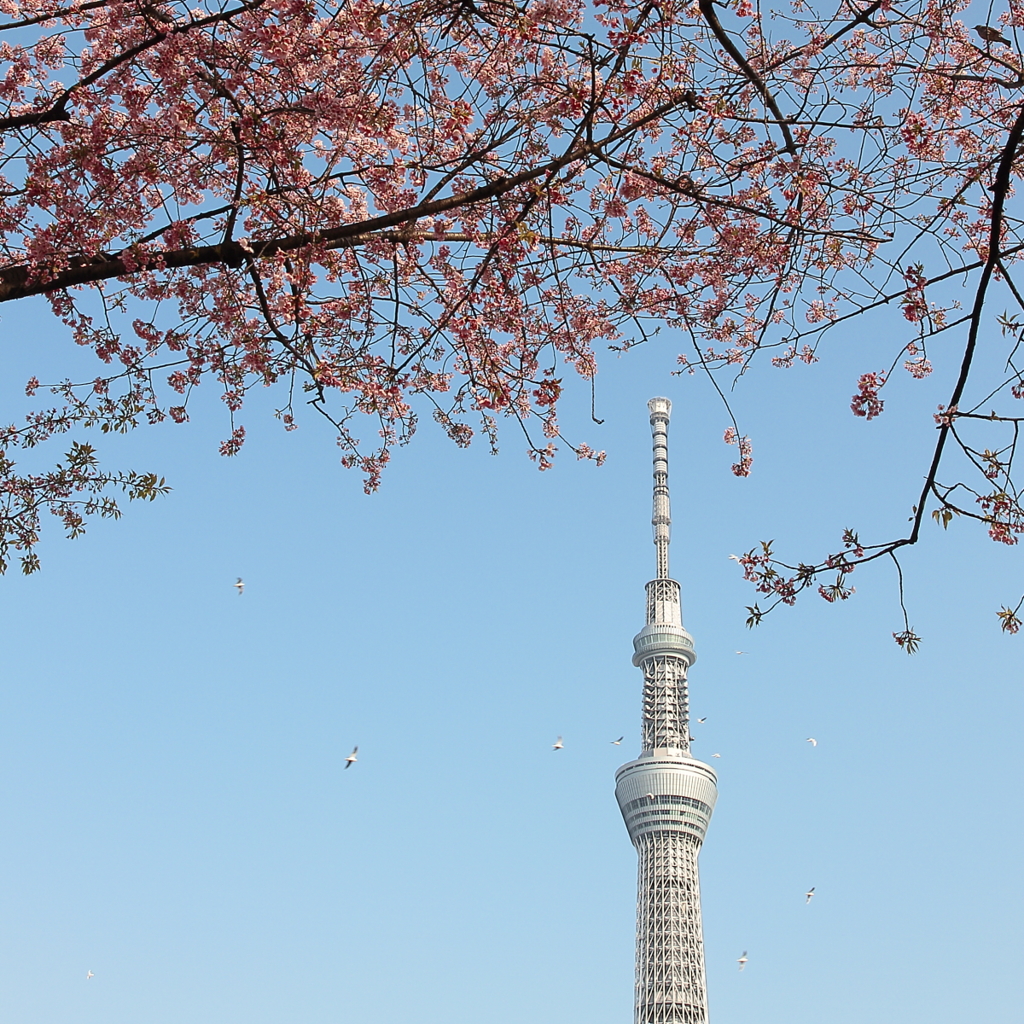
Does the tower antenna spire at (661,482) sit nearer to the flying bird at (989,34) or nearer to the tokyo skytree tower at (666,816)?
the tokyo skytree tower at (666,816)

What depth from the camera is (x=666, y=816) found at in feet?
237

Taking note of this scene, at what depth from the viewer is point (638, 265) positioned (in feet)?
23.6

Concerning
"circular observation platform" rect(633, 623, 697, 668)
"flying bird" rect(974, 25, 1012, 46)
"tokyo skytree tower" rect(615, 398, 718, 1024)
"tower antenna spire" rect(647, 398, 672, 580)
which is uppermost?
"tower antenna spire" rect(647, 398, 672, 580)

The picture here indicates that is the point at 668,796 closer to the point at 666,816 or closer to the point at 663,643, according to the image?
the point at 666,816

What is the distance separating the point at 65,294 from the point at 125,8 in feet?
5.36

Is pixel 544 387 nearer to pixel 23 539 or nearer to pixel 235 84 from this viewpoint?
pixel 235 84

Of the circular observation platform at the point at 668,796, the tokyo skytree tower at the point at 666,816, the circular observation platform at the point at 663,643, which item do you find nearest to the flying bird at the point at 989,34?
the tokyo skytree tower at the point at 666,816

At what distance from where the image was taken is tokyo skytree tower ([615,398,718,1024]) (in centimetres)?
6644

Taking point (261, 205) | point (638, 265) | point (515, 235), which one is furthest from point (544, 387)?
point (261, 205)

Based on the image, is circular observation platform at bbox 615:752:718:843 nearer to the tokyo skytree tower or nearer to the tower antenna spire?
the tokyo skytree tower

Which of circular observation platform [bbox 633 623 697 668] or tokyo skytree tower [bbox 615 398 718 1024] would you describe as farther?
circular observation platform [bbox 633 623 697 668]

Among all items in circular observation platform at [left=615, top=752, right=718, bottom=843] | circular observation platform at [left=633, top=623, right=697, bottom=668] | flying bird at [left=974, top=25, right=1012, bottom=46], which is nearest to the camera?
flying bird at [left=974, top=25, right=1012, bottom=46]

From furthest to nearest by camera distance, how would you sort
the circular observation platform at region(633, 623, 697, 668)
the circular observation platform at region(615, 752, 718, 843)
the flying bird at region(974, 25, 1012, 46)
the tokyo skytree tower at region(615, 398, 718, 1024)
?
the circular observation platform at region(633, 623, 697, 668), the circular observation platform at region(615, 752, 718, 843), the tokyo skytree tower at region(615, 398, 718, 1024), the flying bird at region(974, 25, 1012, 46)

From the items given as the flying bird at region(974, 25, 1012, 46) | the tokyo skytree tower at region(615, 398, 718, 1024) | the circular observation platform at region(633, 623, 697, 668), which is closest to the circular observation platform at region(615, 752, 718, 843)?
the tokyo skytree tower at region(615, 398, 718, 1024)
